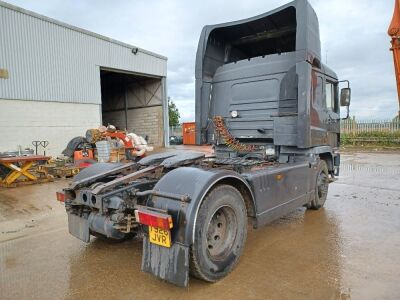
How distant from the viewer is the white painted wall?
12.7 m

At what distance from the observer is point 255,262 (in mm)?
3574

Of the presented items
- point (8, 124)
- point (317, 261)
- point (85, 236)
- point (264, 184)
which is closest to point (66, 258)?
point (85, 236)

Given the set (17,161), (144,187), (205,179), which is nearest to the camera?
(205,179)

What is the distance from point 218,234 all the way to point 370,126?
22.1m

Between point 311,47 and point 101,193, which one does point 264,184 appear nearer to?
point 101,193

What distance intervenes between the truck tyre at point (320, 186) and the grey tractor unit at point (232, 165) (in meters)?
0.02

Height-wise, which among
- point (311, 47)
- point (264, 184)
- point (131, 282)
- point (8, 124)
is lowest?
point (131, 282)

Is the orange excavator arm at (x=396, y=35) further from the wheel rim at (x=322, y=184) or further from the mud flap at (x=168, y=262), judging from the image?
the mud flap at (x=168, y=262)

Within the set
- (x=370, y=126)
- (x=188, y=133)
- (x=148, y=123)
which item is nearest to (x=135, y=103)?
(x=148, y=123)

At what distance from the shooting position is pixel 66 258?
3.78m

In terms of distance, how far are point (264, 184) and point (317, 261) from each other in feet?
3.45

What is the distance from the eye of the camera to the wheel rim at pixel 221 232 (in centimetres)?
324

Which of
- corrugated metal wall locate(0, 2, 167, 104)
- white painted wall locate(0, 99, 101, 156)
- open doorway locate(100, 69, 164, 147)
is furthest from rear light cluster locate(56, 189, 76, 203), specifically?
open doorway locate(100, 69, 164, 147)

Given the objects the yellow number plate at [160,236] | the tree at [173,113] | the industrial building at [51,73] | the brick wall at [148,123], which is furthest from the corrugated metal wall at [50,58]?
the tree at [173,113]
